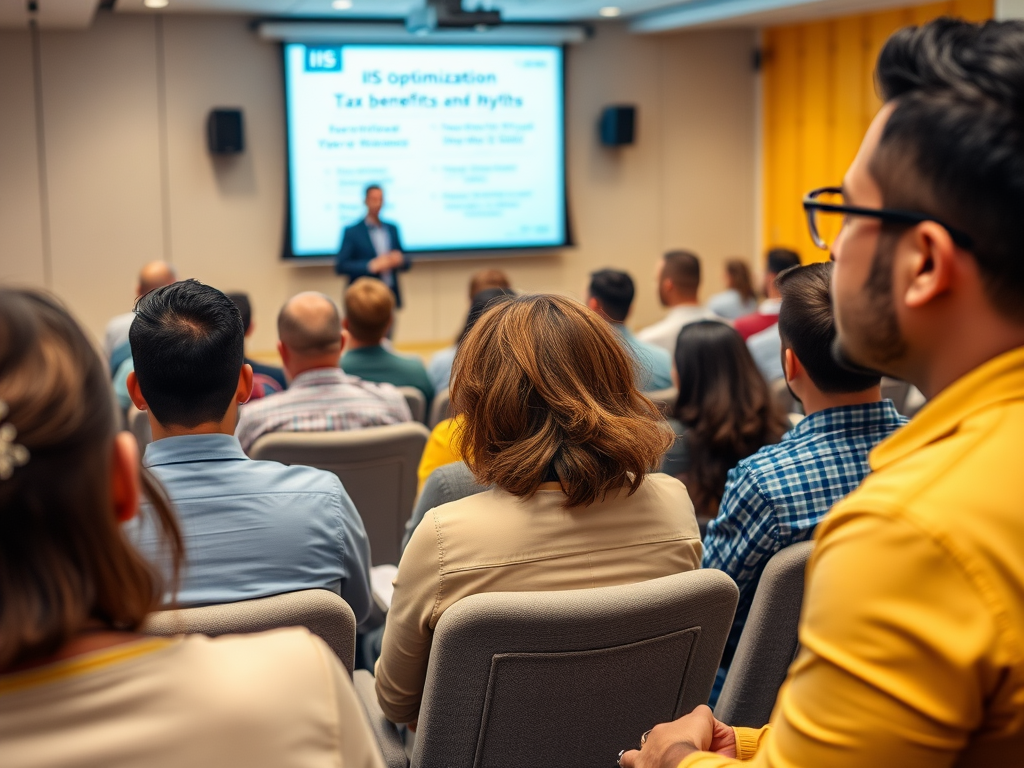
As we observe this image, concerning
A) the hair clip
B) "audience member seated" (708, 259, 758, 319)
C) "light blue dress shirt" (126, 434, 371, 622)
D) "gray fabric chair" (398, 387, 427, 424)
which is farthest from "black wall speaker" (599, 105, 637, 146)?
the hair clip

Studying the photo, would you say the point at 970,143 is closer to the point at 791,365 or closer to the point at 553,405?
the point at 553,405

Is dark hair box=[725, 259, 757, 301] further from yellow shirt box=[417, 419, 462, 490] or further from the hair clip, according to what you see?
the hair clip

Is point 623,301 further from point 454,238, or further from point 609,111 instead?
point 609,111

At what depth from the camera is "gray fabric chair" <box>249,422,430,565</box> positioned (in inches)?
115

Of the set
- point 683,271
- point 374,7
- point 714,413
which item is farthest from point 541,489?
point 374,7

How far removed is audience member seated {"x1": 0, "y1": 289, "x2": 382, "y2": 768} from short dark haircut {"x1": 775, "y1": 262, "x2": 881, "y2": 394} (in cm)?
143

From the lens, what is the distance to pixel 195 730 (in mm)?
837

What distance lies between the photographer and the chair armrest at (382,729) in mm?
1881

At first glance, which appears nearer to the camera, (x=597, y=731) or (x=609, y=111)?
(x=597, y=731)

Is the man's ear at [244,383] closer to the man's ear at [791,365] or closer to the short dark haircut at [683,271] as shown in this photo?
the man's ear at [791,365]

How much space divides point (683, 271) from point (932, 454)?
4824 mm

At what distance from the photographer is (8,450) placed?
79 centimetres

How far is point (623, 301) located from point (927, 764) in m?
4.19

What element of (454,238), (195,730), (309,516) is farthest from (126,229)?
(195,730)
